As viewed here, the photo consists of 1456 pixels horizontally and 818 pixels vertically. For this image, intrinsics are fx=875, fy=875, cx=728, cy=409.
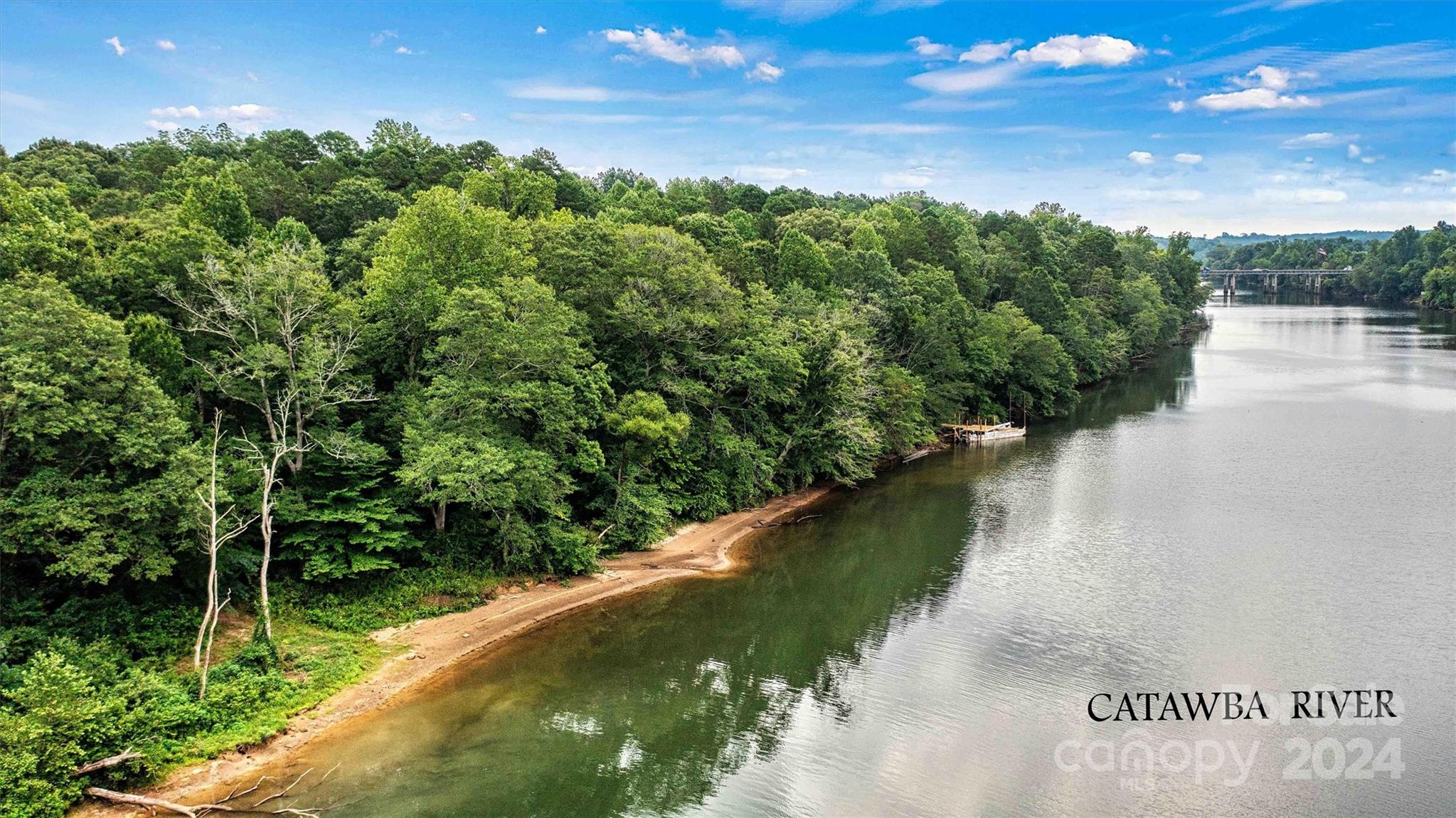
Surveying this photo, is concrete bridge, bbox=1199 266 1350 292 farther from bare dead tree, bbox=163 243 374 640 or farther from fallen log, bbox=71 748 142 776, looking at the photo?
fallen log, bbox=71 748 142 776

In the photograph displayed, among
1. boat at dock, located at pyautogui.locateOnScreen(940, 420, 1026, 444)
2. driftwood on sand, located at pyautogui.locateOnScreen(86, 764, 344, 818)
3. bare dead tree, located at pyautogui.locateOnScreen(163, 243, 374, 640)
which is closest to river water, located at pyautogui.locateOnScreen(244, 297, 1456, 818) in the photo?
driftwood on sand, located at pyautogui.locateOnScreen(86, 764, 344, 818)

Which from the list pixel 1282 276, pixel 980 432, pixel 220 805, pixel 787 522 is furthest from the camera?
pixel 1282 276

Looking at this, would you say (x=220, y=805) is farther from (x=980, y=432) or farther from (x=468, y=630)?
(x=980, y=432)

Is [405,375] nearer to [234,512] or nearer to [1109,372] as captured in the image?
[234,512]

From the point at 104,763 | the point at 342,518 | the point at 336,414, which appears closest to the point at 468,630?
the point at 342,518

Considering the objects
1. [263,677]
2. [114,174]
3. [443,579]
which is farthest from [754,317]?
[114,174]

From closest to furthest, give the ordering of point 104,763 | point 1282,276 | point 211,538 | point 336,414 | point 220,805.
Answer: point 104,763
point 220,805
point 211,538
point 336,414
point 1282,276
